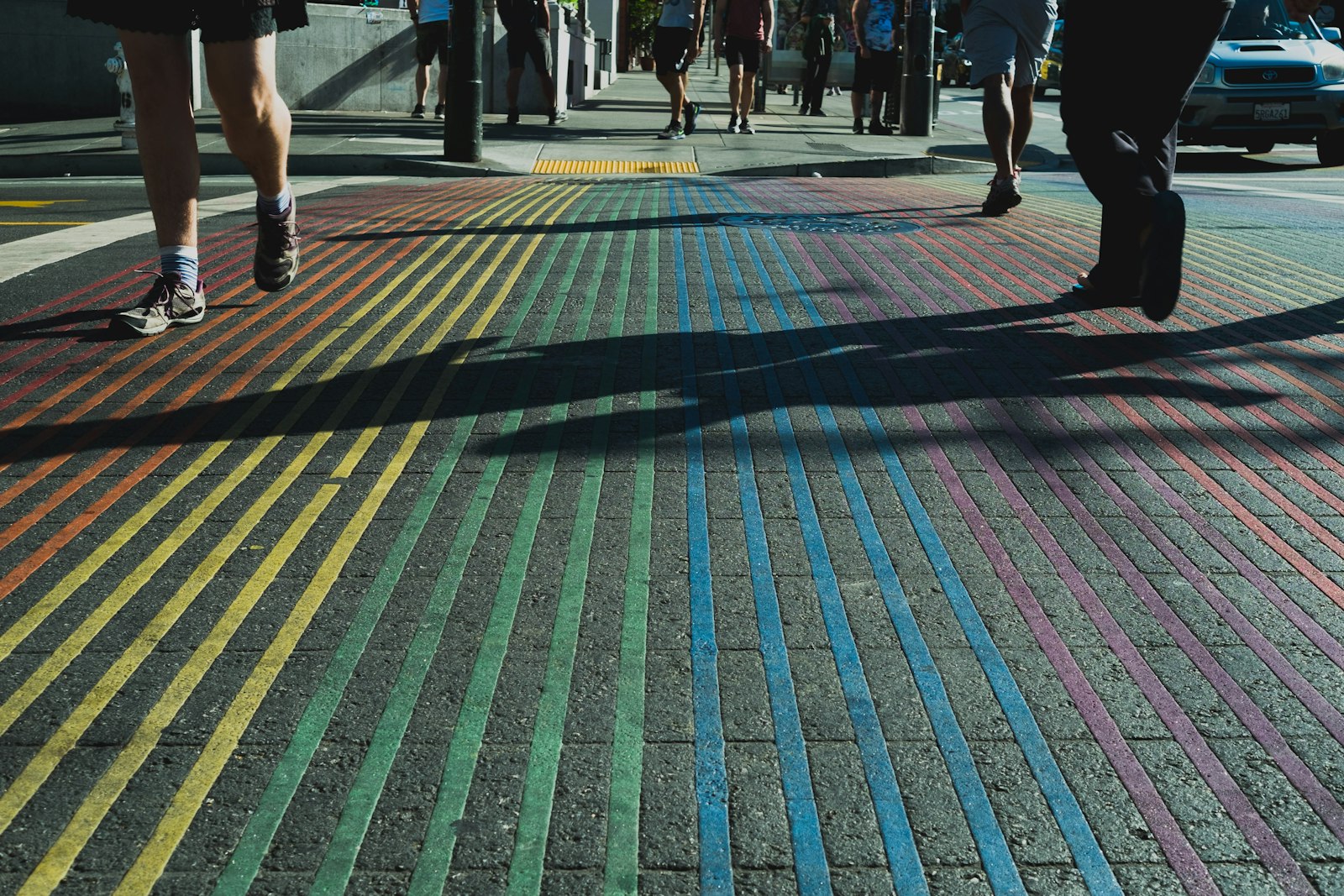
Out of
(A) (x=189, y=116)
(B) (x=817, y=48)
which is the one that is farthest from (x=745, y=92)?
(A) (x=189, y=116)

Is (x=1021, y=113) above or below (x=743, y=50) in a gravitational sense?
below

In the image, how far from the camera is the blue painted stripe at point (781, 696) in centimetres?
191

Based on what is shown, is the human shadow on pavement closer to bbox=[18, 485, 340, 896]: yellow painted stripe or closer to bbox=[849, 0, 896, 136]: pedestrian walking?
bbox=[18, 485, 340, 896]: yellow painted stripe

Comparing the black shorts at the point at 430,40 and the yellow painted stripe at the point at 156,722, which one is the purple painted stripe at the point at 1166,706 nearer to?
the yellow painted stripe at the point at 156,722

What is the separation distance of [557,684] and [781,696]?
13.8 inches

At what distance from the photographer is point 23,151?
12.6 meters

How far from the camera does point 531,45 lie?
16.0 metres

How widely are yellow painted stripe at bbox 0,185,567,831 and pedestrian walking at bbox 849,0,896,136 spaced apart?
13758mm

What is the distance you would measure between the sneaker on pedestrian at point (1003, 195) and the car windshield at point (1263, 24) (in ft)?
29.2

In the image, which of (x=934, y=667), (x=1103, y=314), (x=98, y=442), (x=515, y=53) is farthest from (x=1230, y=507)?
(x=515, y=53)

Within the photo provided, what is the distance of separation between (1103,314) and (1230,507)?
6.96ft

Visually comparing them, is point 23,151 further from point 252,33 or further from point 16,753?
point 16,753

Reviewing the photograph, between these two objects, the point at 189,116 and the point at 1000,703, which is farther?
the point at 189,116

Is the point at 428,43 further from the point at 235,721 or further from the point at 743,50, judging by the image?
the point at 235,721
